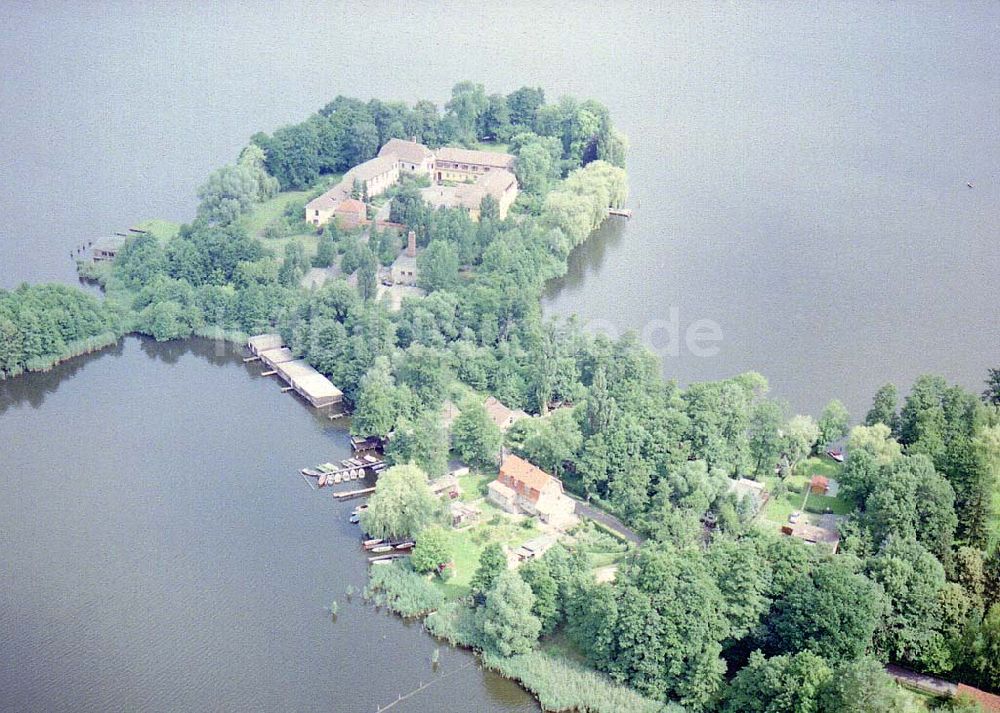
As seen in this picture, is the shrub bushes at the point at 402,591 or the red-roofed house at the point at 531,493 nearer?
the shrub bushes at the point at 402,591

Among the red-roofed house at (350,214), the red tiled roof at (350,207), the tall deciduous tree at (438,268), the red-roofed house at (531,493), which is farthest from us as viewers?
the red tiled roof at (350,207)

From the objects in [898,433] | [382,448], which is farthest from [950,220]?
[382,448]

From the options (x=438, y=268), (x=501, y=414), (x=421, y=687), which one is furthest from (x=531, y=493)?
(x=438, y=268)

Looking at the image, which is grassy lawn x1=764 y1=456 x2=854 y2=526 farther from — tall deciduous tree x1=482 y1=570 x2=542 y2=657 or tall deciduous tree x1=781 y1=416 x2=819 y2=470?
tall deciduous tree x1=482 y1=570 x2=542 y2=657

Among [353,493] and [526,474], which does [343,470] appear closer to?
[353,493]

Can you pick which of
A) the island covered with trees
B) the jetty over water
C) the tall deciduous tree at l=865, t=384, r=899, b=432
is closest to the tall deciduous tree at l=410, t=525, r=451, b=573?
the island covered with trees

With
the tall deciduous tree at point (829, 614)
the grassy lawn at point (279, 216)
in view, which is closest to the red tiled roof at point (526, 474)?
the tall deciduous tree at point (829, 614)

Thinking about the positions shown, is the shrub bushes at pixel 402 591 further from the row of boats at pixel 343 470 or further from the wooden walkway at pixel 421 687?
the row of boats at pixel 343 470
